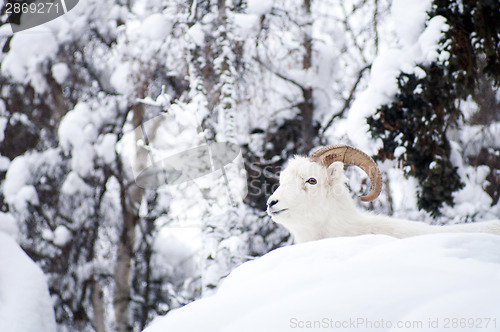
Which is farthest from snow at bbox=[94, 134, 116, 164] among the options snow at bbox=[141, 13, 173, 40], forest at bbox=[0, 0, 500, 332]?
snow at bbox=[141, 13, 173, 40]

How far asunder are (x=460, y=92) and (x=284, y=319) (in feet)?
15.4

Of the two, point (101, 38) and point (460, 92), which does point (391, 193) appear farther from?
point (101, 38)

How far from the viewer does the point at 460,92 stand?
5.30 m

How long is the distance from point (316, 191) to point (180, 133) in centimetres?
454

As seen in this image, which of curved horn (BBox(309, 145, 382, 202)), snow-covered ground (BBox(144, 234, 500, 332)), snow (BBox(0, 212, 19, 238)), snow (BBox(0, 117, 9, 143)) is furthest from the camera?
snow (BBox(0, 117, 9, 143))

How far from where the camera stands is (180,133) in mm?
7453

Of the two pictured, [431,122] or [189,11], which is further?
[189,11]

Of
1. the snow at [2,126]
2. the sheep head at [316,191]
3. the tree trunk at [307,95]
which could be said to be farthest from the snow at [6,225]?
the tree trunk at [307,95]

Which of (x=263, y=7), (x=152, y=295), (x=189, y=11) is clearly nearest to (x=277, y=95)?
(x=263, y=7)

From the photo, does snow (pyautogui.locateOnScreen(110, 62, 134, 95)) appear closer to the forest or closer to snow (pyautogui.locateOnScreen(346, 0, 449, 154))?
the forest

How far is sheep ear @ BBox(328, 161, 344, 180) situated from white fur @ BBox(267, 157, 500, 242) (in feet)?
0.05

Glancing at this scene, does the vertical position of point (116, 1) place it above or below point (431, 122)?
above

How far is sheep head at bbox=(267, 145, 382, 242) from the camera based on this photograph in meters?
3.15

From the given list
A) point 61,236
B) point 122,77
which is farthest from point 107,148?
point 61,236
